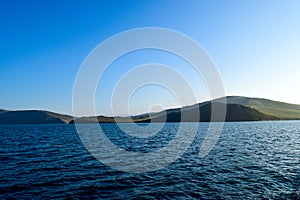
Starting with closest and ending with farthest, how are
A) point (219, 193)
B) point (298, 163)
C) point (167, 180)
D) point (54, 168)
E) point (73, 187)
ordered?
point (219, 193)
point (73, 187)
point (167, 180)
point (54, 168)
point (298, 163)

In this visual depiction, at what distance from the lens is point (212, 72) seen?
3173 centimetres

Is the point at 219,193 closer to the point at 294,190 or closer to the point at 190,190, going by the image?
the point at 190,190

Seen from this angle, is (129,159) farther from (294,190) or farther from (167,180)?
(294,190)

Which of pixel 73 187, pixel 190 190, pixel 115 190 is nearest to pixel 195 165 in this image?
pixel 190 190

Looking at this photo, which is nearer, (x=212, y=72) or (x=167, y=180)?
(x=167, y=180)

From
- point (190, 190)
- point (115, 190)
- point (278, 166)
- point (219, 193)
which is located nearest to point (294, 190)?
point (219, 193)

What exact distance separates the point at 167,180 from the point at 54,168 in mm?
16997

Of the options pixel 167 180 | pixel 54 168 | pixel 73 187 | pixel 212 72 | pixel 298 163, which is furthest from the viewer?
pixel 298 163

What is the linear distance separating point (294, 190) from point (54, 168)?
29876mm

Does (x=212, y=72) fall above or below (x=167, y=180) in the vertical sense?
above

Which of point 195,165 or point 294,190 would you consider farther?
point 195,165

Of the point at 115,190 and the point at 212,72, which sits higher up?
the point at 212,72

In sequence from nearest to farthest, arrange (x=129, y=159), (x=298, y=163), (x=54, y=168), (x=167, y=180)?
(x=167, y=180) → (x=54, y=168) → (x=298, y=163) → (x=129, y=159)

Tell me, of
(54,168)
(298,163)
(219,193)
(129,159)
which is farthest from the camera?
(129,159)
